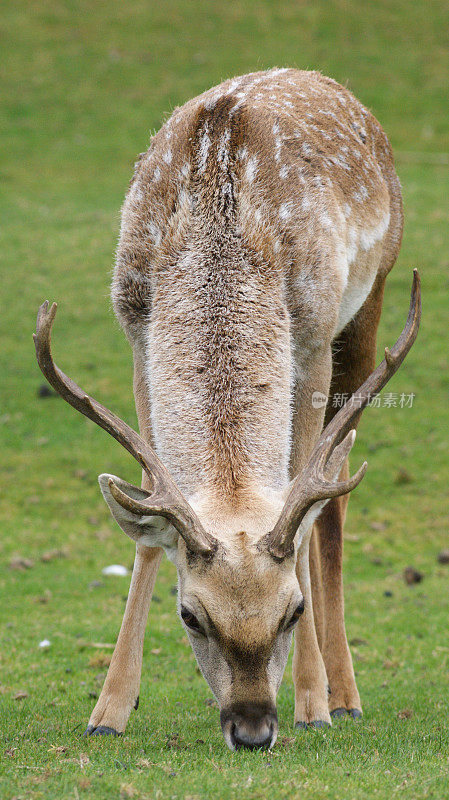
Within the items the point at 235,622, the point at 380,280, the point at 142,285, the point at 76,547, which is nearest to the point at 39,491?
the point at 76,547

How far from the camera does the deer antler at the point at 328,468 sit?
15.5ft

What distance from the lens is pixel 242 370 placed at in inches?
207

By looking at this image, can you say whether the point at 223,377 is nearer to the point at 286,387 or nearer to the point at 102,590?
the point at 286,387

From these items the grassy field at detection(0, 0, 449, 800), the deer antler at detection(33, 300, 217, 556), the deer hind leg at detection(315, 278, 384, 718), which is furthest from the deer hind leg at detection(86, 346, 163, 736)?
the deer hind leg at detection(315, 278, 384, 718)

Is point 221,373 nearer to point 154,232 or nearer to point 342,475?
point 154,232

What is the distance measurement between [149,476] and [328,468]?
874mm

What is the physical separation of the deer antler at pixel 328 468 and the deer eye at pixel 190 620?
0.49 meters

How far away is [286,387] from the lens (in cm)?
543

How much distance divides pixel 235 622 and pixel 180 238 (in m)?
2.17

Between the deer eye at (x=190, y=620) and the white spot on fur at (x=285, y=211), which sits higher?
the white spot on fur at (x=285, y=211)

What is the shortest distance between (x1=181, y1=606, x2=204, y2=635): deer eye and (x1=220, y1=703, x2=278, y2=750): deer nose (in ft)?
1.30

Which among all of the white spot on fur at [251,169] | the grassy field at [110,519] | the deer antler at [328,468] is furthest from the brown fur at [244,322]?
the grassy field at [110,519]

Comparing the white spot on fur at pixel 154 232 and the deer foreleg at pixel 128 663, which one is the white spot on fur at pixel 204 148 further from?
the deer foreleg at pixel 128 663

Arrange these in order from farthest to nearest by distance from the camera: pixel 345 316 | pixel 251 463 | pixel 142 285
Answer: pixel 345 316, pixel 142 285, pixel 251 463
